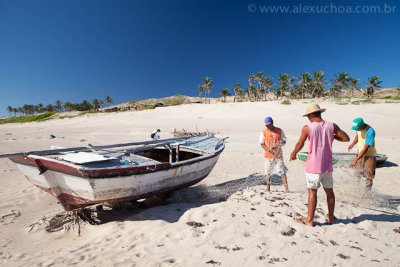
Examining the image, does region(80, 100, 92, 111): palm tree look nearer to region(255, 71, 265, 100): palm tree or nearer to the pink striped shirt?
region(255, 71, 265, 100): palm tree

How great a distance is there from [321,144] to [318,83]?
66382 mm

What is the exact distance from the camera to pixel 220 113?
32.4 meters

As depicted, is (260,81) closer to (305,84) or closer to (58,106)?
(305,84)

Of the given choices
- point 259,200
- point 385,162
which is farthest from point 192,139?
point 385,162

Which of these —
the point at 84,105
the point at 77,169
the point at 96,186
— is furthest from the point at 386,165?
the point at 84,105

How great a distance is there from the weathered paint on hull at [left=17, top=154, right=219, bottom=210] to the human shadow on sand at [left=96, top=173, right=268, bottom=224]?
0.46 meters

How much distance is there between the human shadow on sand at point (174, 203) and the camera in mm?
5855

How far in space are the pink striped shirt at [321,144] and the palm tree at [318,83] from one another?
65.1 meters

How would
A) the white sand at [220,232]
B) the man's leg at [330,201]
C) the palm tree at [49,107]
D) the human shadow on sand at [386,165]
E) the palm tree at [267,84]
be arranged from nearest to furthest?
the white sand at [220,232] < the man's leg at [330,201] < the human shadow on sand at [386,165] < the palm tree at [267,84] < the palm tree at [49,107]

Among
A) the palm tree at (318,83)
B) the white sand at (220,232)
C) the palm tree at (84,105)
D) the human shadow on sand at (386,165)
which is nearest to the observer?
the white sand at (220,232)

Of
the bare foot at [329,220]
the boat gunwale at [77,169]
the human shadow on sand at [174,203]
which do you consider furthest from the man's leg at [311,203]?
the boat gunwale at [77,169]

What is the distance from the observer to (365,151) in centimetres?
584

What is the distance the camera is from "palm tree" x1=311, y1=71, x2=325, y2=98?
63.2m

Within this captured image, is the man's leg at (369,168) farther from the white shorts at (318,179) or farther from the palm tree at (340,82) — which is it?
the palm tree at (340,82)
